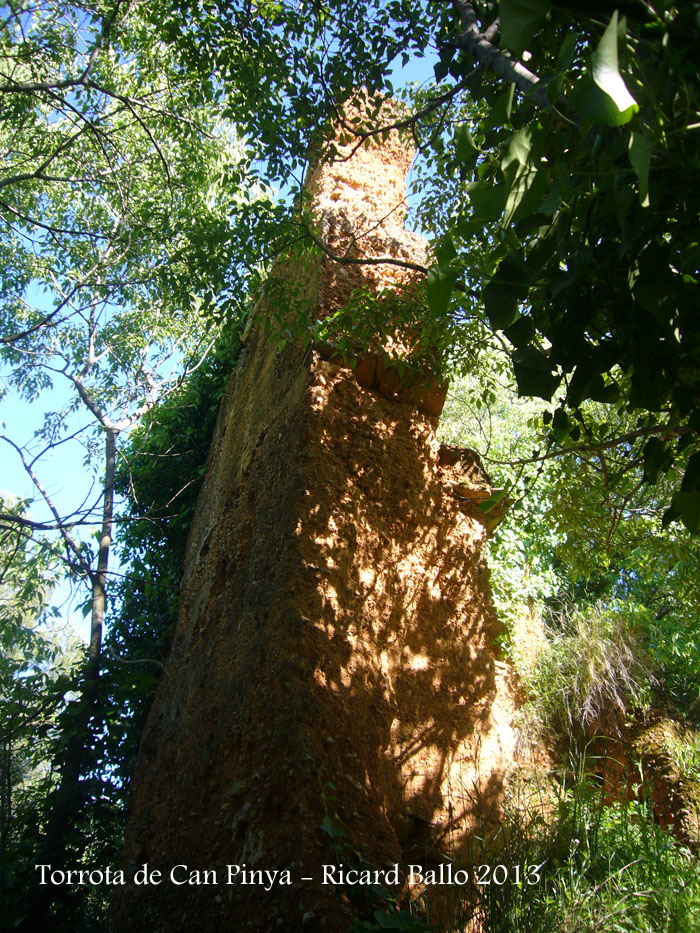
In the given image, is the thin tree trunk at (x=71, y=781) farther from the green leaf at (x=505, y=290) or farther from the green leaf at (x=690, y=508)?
the green leaf at (x=690, y=508)

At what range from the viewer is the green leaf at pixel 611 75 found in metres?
1.18

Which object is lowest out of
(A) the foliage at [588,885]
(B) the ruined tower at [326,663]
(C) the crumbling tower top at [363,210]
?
(A) the foliage at [588,885]

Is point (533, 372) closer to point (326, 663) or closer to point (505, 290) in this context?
point (505, 290)

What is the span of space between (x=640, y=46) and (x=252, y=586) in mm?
3122

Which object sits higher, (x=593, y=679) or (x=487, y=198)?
(x=487, y=198)

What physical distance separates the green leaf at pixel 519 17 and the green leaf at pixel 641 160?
39 cm

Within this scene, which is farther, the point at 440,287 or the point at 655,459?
the point at 655,459

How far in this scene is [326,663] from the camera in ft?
10.5

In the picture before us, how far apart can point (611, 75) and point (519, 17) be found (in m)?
0.38

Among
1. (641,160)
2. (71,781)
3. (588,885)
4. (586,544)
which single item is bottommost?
(588,885)

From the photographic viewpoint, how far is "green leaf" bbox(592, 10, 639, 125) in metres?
1.18

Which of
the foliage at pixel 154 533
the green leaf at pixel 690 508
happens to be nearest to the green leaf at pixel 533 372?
the green leaf at pixel 690 508

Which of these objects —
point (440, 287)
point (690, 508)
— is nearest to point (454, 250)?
point (440, 287)

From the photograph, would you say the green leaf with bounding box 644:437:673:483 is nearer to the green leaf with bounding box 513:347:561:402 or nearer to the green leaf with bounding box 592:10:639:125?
the green leaf with bounding box 513:347:561:402
